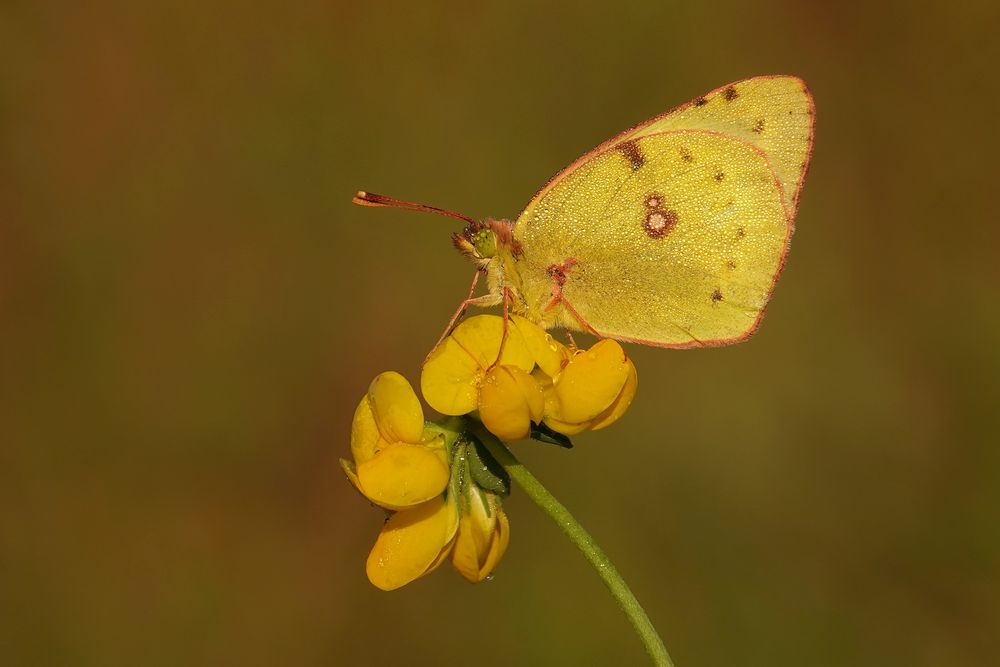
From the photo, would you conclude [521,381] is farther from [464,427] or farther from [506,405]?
[464,427]

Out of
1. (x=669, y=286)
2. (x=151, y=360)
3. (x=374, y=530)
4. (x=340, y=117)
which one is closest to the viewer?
(x=669, y=286)

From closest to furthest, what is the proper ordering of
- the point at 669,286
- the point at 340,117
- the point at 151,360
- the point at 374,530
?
1. the point at 669,286
2. the point at 374,530
3. the point at 151,360
4. the point at 340,117

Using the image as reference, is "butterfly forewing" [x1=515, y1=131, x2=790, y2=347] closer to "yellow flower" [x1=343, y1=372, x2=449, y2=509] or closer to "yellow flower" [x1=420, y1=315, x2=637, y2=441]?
"yellow flower" [x1=420, y1=315, x2=637, y2=441]

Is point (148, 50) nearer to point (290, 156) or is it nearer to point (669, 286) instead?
point (290, 156)

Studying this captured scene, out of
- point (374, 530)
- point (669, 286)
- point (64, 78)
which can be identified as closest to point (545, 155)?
point (374, 530)

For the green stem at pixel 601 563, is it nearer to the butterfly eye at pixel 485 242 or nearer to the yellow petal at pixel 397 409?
the yellow petal at pixel 397 409

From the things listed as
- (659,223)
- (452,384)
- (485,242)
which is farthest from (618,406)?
(659,223)

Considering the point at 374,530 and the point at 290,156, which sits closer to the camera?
the point at 374,530

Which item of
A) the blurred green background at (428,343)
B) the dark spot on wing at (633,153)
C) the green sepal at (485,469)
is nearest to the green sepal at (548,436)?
the green sepal at (485,469)
